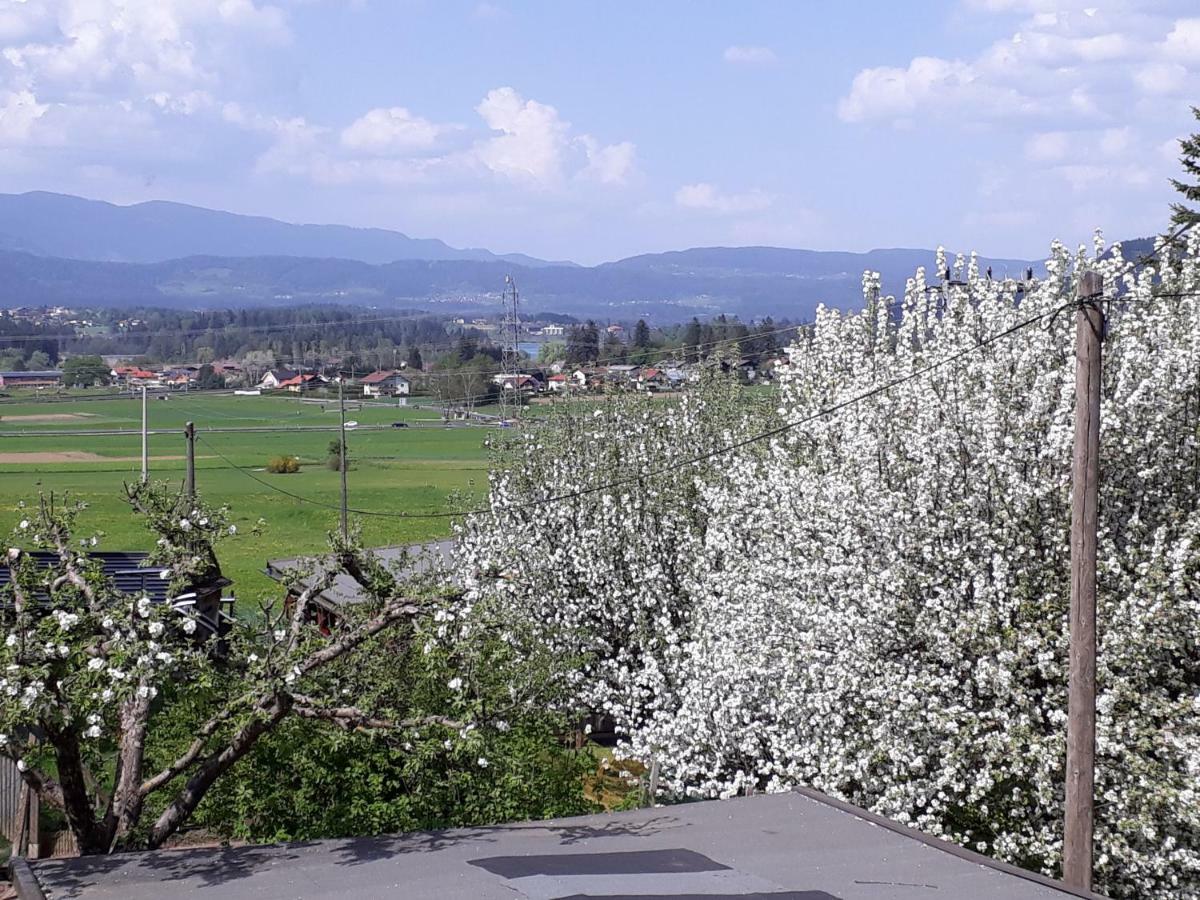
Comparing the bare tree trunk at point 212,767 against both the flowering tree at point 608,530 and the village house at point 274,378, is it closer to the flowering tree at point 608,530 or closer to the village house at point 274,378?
the flowering tree at point 608,530

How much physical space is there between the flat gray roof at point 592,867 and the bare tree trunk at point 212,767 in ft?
2.99

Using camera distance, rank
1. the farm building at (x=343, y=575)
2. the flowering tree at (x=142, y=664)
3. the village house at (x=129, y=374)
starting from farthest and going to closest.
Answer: the village house at (x=129, y=374) < the farm building at (x=343, y=575) < the flowering tree at (x=142, y=664)

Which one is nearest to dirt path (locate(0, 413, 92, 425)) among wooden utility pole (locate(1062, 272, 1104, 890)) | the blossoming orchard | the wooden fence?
the wooden fence

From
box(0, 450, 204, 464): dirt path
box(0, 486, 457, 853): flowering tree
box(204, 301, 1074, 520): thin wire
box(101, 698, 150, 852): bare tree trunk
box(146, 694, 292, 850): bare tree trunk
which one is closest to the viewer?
box(0, 486, 457, 853): flowering tree

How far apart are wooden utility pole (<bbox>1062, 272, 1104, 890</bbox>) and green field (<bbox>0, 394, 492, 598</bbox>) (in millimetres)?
30870

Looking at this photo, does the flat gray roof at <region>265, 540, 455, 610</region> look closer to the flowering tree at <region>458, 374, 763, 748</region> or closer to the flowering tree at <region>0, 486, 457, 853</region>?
the flowering tree at <region>0, 486, 457, 853</region>

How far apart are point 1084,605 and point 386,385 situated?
307ft

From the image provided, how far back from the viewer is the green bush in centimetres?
7146

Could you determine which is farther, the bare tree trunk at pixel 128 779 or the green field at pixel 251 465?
the green field at pixel 251 465

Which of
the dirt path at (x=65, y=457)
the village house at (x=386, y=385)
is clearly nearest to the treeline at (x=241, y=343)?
the village house at (x=386, y=385)

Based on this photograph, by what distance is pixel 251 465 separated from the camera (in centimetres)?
7300

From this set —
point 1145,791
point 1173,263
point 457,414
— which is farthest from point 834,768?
point 457,414

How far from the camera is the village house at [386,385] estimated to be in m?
96.3

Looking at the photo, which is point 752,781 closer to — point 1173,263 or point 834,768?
point 834,768
